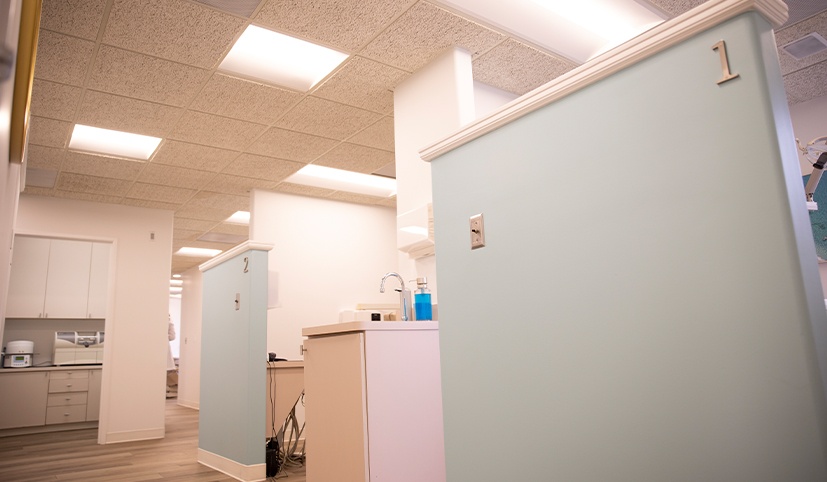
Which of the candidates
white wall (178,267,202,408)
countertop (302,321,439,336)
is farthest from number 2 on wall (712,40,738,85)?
white wall (178,267,202,408)

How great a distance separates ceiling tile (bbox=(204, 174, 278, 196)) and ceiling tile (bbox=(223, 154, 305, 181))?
0.43ft

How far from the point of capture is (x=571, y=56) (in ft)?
11.7

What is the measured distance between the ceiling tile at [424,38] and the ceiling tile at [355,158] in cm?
147

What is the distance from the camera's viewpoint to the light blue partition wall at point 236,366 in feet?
11.4

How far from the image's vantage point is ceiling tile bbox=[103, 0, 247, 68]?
2.88 m

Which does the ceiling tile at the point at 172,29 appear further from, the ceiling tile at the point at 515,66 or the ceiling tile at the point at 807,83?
the ceiling tile at the point at 807,83

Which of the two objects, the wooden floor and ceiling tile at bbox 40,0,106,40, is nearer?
ceiling tile at bbox 40,0,106,40

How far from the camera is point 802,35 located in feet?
11.6

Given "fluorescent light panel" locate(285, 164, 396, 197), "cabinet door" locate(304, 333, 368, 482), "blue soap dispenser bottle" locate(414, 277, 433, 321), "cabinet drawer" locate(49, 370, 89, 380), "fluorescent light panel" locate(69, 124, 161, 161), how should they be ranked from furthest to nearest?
"cabinet drawer" locate(49, 370, 89, 380) < "fluorescent light panel" locate(285, 164, 396, 197) < "fluorescent light panel" locate(69, 124, 161, 161) < "blue soap dispenser bottle" locate(414, 277, 433, 321) < "cabinet door" locate(304, 333, 368, 482)

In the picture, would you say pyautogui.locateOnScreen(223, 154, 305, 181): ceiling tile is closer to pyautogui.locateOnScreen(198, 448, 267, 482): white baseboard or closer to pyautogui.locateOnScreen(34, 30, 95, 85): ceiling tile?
pyautogui.locateOnScreen(34, 30, 95, 85): ceiling tile

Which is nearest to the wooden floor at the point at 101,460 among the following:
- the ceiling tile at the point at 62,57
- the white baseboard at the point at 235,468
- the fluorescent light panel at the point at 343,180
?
the white baseboard at the point at 235,468

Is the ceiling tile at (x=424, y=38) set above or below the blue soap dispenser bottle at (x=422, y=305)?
above

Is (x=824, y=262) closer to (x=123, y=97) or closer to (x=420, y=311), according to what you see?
(x=420, y=311)

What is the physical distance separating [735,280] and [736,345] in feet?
0.38
